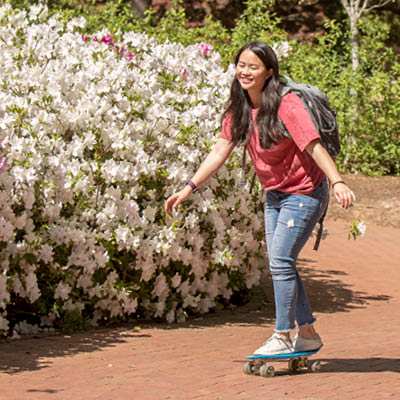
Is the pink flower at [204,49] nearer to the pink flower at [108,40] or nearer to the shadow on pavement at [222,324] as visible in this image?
the pink flower at [108,40]

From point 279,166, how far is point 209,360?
52.0 inches

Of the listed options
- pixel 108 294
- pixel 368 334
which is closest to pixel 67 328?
pixel 108 294

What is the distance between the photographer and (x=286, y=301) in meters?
5.24

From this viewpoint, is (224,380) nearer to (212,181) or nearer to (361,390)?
(361,390)

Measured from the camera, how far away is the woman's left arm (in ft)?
15.8

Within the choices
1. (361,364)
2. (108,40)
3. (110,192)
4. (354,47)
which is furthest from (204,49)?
(354,47)

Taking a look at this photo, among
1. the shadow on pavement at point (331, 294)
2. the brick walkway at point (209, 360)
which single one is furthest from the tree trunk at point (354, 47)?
the brick walkway at point (209, 360)

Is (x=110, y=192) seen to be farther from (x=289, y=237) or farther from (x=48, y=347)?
(x=289, y=237)

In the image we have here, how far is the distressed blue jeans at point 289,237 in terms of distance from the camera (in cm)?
519

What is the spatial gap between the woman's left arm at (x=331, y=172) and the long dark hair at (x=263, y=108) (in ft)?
0.71

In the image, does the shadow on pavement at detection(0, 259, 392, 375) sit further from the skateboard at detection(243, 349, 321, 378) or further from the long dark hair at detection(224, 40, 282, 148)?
the long dark hair at detection(224, 40, 282, 148)

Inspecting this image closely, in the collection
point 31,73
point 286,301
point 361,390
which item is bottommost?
point 361,390

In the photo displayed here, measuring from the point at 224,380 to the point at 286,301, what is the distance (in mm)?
549

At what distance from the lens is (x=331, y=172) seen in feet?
16.1
